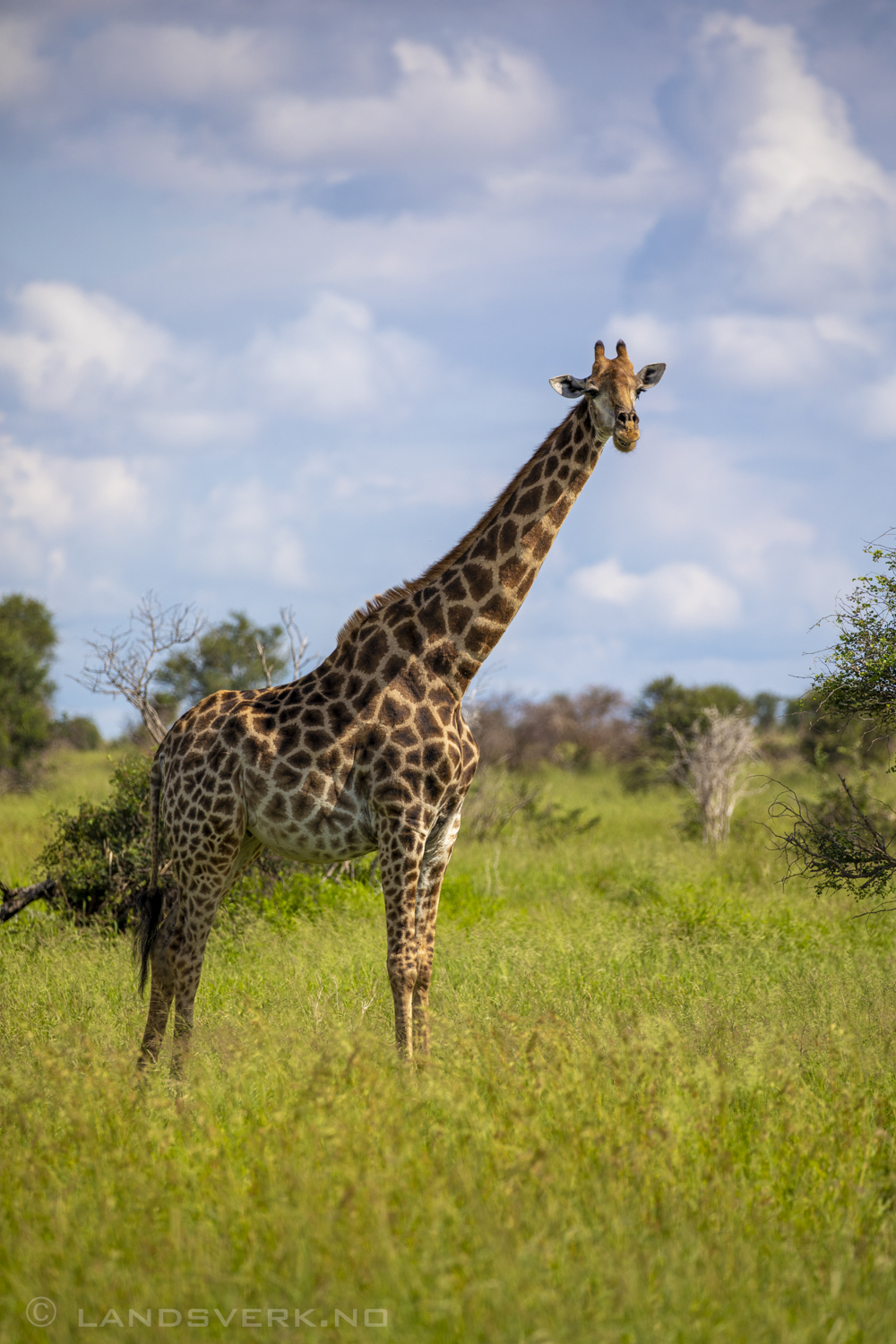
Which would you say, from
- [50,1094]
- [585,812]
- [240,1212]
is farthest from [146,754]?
[585,812]

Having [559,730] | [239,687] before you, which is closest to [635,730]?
[559,730]

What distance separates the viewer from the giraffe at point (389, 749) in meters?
6.00

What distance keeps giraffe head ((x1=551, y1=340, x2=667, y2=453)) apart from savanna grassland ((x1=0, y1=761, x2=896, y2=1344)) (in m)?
3.38

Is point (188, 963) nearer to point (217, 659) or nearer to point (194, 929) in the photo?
point (194, 929)

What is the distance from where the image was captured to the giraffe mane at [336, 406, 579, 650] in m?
6.57

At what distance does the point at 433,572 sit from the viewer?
6.64 meters

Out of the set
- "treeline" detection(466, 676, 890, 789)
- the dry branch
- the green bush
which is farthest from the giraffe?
"treeline" detection(466, 676, 890, 789)

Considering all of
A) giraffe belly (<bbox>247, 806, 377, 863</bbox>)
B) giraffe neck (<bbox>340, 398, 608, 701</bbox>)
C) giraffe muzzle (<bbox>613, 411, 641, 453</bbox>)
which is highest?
giraffe muzzle (<bbox>613, 411, 641, 453</bbox>)

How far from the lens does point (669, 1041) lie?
4.90 metres

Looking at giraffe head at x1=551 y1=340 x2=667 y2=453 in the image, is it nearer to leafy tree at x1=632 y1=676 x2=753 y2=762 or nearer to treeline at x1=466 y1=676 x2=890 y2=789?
treeline at x1=466 y1=676 x2=890 y2=789

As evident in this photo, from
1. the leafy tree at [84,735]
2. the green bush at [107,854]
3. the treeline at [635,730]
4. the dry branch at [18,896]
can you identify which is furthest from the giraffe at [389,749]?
the leafy tree at [84,735]

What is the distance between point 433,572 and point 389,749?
1.30m

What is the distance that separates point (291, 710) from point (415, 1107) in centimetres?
278

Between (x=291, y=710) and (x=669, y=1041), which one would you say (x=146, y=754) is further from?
(x=669, y=1041)
